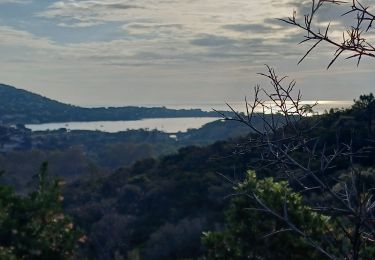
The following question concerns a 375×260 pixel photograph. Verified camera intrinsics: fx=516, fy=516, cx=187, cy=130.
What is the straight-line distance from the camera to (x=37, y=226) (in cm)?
1005

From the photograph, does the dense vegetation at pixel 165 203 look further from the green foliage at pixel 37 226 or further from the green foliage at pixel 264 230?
the green foliage at pixel 264 230

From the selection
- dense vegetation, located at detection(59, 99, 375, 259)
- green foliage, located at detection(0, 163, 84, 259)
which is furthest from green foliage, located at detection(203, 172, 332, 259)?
dense vegetation, located at detection(59, 99, 375, 259)

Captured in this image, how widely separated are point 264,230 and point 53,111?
140 m

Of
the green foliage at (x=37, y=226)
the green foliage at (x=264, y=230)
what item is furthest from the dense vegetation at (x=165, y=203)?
the green foliage at (x=264, y=230)

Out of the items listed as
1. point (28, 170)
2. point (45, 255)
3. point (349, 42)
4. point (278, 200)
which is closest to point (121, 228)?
point (45, 255)

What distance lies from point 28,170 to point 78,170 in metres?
6.36

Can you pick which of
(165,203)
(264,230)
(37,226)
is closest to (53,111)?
(165,203)

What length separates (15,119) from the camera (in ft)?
414

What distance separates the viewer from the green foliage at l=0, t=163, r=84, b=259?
31.9 ft

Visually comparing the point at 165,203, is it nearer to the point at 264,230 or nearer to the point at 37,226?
the point at 37,226

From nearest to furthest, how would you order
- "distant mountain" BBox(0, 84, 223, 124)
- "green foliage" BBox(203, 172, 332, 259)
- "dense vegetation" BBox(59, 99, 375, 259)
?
1. "green foliage" BBox(203, 172, 332, 259)
2. "dense vegetation" BBox(59, 99, 375, 259)
3. "distant mountain" BBox(0, 84, 223, 124)

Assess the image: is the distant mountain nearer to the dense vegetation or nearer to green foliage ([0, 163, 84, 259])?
the dense vegetation

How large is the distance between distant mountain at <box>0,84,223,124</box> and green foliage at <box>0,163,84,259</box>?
12024 cm

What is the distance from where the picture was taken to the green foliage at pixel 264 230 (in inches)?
303
